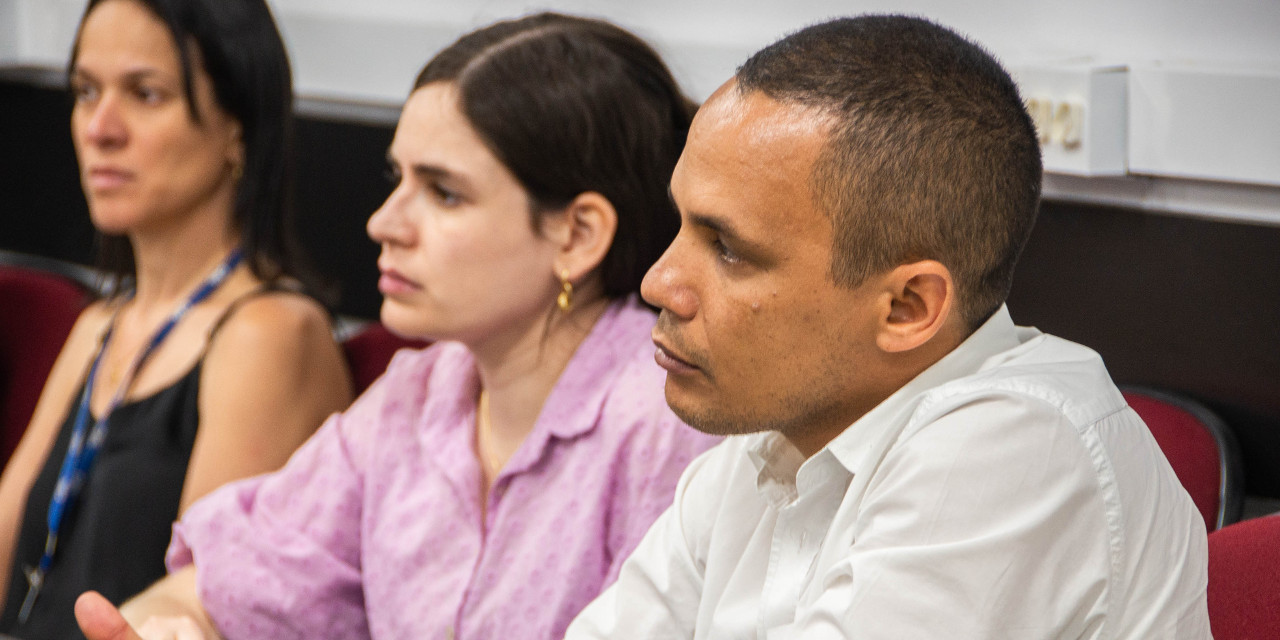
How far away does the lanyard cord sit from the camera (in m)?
1.84

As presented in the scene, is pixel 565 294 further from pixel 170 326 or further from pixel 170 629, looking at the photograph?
pixel 170 326

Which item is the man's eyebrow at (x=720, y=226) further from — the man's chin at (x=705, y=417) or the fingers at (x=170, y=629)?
the fingers at (x=170, y=629)

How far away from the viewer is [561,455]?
1445mm

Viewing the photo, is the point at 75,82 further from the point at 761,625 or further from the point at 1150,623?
the point at 1150,623

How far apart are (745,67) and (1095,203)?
741mm

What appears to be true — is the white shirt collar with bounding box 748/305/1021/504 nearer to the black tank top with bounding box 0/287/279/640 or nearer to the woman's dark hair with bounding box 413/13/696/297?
the woman's dark hair with bounding box 413/13/696/297

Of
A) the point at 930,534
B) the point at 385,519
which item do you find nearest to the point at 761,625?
the point at 930,534

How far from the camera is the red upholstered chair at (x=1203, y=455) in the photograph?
1310 millimetres

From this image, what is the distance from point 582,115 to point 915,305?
0.65 meters

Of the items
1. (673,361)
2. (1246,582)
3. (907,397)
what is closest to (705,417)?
(673,361)

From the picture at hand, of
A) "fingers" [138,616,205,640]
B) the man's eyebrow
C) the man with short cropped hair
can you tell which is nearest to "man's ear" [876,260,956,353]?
the man with short cropped hair

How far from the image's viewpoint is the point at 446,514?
146 cm

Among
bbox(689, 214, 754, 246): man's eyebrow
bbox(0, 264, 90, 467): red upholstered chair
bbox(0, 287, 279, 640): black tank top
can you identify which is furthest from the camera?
bbox(0, 264, 90, 467): red upholstered chair

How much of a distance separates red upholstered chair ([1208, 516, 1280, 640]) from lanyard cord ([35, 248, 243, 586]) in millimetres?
1435
